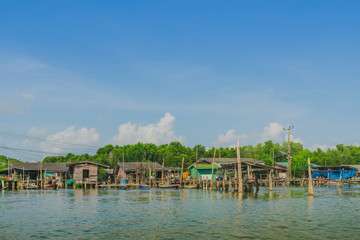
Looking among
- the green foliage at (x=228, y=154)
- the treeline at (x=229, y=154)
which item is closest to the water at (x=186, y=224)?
the green foliage at (x=228, y=154)

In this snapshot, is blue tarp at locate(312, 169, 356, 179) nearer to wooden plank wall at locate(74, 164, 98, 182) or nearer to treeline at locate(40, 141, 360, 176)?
treeline at locate(40, 141, 360, 176)

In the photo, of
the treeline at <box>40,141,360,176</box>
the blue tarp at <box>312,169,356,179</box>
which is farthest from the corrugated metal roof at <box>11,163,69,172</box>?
the blue tarp at <box>312,169,356,179</box>

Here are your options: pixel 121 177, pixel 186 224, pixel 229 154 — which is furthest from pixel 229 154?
pixel 186 224

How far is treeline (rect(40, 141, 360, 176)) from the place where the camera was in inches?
4513

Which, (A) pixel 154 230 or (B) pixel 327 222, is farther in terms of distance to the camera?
(B) pixel 327 222

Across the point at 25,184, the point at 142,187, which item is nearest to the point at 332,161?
the point at 142,187

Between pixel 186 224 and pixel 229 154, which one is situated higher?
pixel 229 154

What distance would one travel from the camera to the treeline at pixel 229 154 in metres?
115

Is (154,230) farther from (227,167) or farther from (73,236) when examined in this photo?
(227,167)

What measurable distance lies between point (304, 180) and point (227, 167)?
31.8m

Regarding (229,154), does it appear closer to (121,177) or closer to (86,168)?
(121,177)

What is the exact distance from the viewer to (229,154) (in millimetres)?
135500

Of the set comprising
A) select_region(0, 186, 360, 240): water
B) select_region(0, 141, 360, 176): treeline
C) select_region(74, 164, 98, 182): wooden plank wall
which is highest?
select_region(0, 141, 360, 176): treeline

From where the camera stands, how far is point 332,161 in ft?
378
